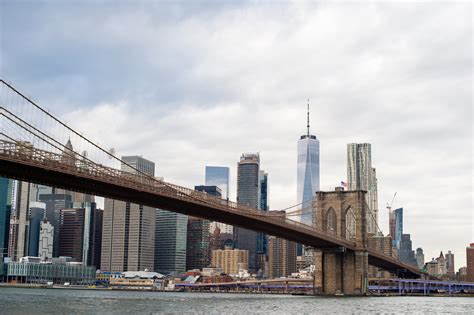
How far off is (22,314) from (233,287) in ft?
398

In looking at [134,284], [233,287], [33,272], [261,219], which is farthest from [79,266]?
Answer: [261,219]

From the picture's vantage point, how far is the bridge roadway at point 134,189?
40.9 metres

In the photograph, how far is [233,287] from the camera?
15650 centimetres

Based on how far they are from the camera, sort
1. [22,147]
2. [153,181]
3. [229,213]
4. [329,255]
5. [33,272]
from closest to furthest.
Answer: [22,147] < [153,181] < [229,213] < [329,255] < [33,272]

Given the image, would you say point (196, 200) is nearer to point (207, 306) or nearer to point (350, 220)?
point (207, 306)

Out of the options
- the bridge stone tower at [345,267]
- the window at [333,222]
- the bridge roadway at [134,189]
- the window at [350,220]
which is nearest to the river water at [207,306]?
the bridge roadway at [134,189]

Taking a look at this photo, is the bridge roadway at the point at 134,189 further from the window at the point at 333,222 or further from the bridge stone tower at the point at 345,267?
the window at the point at 333,222

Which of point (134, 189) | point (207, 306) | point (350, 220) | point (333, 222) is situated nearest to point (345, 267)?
point (333, 222)

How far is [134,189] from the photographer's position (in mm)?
47688

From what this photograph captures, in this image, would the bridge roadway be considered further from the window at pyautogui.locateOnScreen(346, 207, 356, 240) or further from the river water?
the window at pyautogui.locateOnScreen(346, 207, 356, 240)

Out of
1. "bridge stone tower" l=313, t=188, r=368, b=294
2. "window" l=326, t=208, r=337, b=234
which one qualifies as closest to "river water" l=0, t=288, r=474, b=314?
"bridge stone tower" l=313, t=188, r=368, b=294

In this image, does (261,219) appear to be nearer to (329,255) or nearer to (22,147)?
(329,255)

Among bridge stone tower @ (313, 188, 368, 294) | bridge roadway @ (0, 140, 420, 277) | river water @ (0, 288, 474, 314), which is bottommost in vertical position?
river water @ (0, 288, 474, 314)

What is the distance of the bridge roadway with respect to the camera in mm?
40928
